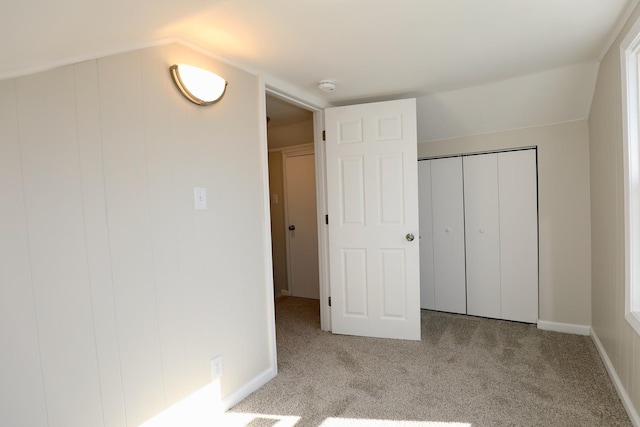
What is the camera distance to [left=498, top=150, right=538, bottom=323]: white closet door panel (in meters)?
2.95

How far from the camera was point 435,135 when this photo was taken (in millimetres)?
3283

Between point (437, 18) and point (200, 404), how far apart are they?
2.26 meters

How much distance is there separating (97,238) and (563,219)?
3249mm

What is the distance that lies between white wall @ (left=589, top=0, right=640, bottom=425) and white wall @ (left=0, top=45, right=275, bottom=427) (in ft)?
6.71

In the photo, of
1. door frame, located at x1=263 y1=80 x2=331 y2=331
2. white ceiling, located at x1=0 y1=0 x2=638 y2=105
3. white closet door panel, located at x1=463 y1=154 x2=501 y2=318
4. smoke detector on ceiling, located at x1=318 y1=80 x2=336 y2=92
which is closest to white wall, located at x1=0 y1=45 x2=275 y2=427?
white ceiling, located at x1=0 y1=0 x2=638 y2=105

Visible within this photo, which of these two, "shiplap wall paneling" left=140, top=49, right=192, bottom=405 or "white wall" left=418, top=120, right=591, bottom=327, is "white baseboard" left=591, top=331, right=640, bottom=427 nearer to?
"white wall" left=418, top=120, right=591, bottom=327

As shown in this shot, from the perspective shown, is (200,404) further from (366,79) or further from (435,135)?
(435,135)

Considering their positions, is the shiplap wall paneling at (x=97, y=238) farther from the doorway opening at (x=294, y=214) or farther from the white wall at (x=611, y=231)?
the doorway opening at (x=294, y=214)

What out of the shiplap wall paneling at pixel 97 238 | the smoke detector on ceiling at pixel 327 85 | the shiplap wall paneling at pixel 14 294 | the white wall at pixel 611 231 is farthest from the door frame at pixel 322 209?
the shiplap wall paneling at pixel 14 294

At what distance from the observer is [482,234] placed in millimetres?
3195

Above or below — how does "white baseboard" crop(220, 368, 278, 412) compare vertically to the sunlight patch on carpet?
above

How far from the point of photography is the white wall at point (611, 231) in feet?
5.67

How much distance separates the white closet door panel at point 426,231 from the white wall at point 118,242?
2071mm

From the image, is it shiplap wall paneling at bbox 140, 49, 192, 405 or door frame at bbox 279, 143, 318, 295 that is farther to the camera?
door frame at bbox 279, 143, 318, 295
